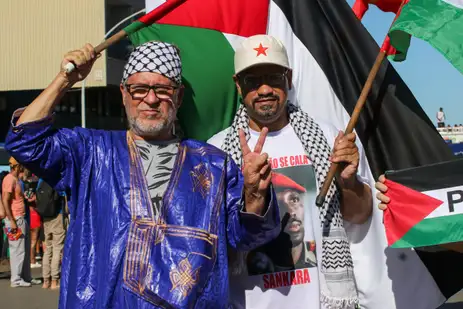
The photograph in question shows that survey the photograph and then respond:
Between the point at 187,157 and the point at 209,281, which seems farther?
the point at 187,157

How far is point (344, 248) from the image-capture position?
3375 mm

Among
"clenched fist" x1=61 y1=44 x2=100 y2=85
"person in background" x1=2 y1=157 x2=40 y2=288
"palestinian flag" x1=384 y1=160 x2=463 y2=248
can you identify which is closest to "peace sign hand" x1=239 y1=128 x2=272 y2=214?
"clenched fist" x1=61 y1=44 x2=100 y2=85

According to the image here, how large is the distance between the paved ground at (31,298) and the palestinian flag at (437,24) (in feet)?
16.8

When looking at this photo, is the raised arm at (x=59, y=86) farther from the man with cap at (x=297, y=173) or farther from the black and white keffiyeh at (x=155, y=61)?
the man with cap at (x=297, y=173)

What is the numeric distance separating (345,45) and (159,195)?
1982 millimetres

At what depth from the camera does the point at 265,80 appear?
342cm

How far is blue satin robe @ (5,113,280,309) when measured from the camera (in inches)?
105

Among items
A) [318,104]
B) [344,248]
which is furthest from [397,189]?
[318,104]

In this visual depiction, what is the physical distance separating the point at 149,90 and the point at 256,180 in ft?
2.10

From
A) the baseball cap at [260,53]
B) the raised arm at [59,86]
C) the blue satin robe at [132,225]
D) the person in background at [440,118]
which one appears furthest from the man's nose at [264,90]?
the person in background at [440,118]

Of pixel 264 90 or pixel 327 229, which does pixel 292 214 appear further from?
pixel 264 90

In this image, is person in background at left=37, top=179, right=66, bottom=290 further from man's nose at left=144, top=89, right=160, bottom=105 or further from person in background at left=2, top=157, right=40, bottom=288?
man's nose at left=144, top=89, right=160, bottom=105

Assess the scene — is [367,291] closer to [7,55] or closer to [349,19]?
[349,19]

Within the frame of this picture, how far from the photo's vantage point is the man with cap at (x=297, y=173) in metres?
3.25
